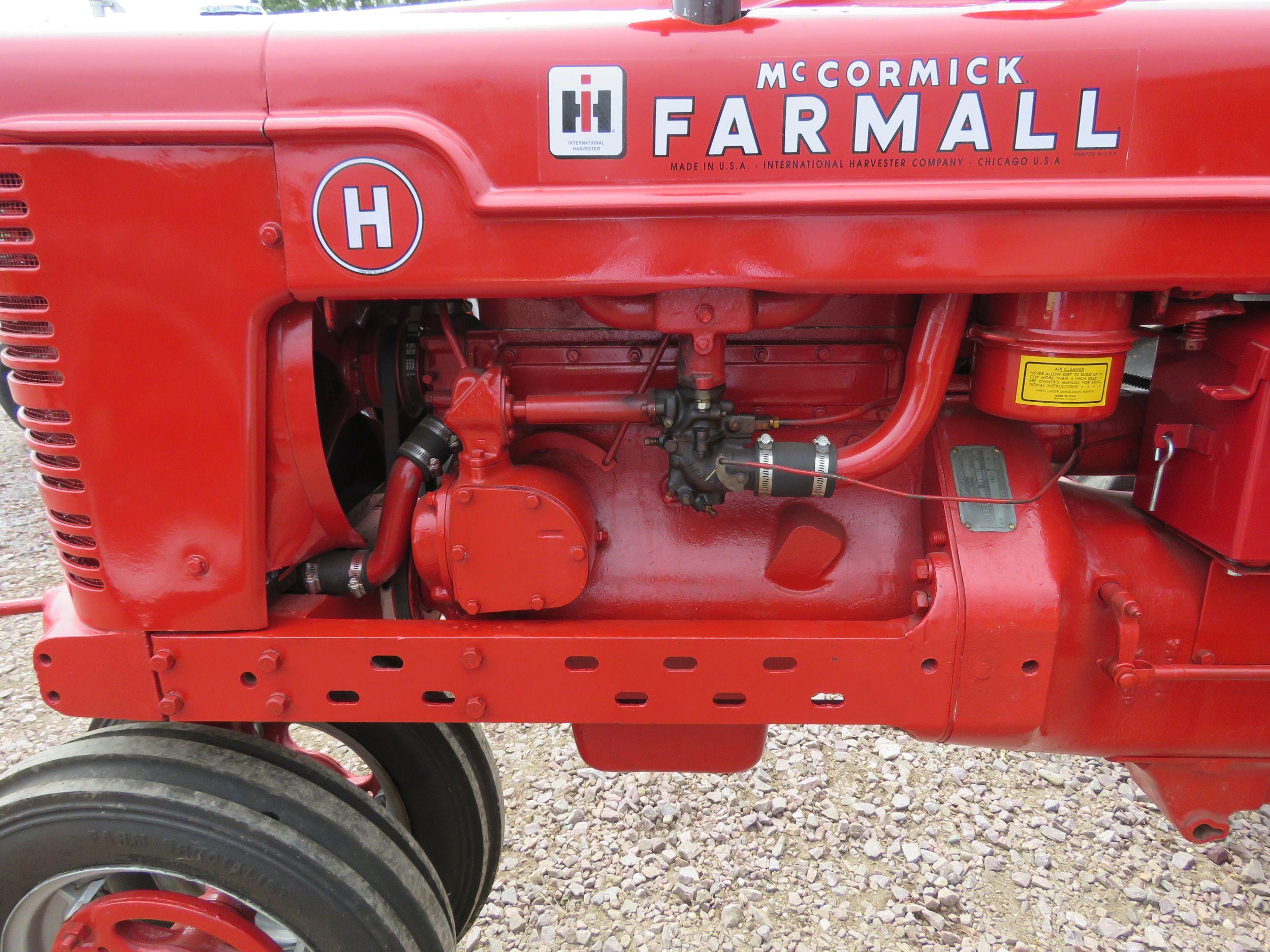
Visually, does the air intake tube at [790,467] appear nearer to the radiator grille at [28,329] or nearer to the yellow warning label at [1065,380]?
the yellow warning label at [1065,380]

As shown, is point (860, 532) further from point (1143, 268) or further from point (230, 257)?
point (230, 257)

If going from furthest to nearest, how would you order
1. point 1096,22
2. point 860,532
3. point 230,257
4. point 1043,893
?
point 1043,893
point 860,532
point 230,257
point 1096,22

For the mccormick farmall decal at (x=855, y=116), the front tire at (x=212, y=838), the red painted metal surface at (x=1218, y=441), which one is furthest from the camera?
the front tire at (x=212, y=838)

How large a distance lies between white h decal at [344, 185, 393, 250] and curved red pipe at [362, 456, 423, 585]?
41 centimetres

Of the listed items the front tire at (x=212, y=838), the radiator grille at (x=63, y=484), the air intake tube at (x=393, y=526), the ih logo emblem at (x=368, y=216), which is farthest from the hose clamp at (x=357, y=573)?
the ih logo emblem at (x=368, y=216)

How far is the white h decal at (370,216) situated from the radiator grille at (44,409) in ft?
1.57

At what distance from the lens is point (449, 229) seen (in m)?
1.19

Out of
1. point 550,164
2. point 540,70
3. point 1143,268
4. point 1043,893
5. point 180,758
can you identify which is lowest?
point 1043,893

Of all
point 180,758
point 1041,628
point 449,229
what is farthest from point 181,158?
point 1041,628

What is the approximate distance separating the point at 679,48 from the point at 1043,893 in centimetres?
218

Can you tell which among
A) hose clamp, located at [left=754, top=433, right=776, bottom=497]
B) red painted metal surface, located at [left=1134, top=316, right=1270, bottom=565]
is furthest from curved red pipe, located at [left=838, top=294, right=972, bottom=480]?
red painted metal surface, located at [left=1134, top=316, right=1270, bottom=565]

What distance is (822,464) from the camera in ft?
4.33

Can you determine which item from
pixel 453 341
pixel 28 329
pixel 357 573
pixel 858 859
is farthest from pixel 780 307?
pixel 858 859

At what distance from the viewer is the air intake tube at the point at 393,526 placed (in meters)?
1.46
